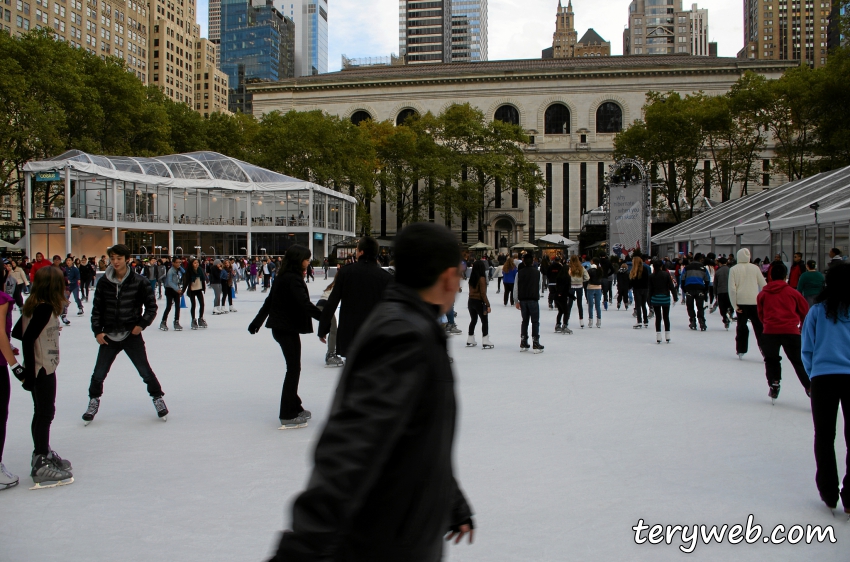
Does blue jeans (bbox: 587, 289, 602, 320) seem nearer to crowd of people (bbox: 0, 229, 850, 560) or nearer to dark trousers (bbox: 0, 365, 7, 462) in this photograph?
crowd of people (bbox: 0, 229, 850, 560)

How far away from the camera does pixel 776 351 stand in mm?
7180

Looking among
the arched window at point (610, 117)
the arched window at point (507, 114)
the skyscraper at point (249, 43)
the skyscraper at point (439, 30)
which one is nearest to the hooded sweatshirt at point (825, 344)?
the arched window at point (610, 117)

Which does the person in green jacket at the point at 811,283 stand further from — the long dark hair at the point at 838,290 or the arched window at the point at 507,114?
the arched window at the point at 507,114

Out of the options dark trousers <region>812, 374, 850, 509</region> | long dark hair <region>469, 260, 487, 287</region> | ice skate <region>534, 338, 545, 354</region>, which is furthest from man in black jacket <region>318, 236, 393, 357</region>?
ice skate <region>534, 338, 545, 354</region>

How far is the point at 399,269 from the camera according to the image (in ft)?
5.66

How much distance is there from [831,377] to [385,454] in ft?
12.7

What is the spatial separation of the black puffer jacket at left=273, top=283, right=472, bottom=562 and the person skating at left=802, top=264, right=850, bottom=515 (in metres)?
3.54

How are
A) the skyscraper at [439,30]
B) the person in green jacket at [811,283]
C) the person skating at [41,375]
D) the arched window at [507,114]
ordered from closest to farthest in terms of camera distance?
1. the person skating at [41,375]
2. the person in green jacket at [811,283]
3. the arched window at [507,114]
4. the skyscraper at [439,30]

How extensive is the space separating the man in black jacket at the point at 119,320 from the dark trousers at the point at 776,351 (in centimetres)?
648

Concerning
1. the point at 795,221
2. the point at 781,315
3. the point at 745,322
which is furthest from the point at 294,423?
the point at 795,221

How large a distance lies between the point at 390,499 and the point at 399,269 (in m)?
0.59

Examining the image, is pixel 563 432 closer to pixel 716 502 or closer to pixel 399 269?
pixel 716 502

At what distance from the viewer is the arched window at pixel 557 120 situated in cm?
7256

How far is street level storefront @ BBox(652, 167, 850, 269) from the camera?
51.7 feet
